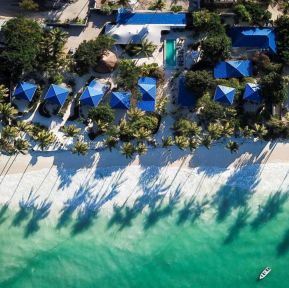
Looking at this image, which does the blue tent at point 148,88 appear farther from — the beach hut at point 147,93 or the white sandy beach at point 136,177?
Answer: the white sandy beach at point 136,177

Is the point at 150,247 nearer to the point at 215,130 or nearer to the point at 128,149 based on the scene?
the point at 128,149

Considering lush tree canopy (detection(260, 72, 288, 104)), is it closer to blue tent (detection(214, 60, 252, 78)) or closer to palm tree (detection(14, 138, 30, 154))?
blue tent (detection(214, 60, 252, 78))

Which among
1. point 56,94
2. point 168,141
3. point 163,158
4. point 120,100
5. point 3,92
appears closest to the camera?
point 3,92

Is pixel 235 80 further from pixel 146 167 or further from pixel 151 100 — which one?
pixel 146 167

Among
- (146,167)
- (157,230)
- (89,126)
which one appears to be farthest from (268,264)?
(89,126)

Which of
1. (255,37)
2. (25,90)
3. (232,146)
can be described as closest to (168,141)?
(232,146)

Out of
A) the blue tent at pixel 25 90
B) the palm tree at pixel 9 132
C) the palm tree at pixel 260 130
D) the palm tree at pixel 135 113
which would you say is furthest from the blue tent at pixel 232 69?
the palm tree at pixel 9 132

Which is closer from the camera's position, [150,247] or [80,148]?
[80,148]
